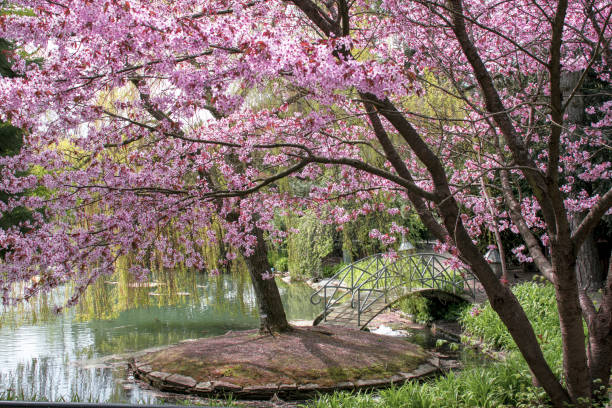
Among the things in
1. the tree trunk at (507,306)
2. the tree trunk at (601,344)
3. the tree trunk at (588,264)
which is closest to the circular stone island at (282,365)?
the tree trunk at (507,306)

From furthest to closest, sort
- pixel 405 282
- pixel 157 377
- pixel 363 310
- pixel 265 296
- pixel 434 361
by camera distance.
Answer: pixel 405 282 < pixel 363 310 < pixel 265 296 < pixel 434 361 < pixel 157 377

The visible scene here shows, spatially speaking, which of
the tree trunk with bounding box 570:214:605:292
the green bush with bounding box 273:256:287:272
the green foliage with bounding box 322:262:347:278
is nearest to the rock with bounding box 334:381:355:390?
the tree trunk with bounding box 570:214:605:292

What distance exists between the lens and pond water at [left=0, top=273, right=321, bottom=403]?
7020 millimetres

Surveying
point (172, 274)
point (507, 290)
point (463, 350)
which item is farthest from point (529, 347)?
point (172, 274)

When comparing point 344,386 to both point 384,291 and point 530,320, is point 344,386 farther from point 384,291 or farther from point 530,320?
point 384,291

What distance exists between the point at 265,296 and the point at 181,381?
2030 mm

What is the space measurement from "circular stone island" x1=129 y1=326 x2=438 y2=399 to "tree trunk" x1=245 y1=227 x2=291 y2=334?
0.61 feet

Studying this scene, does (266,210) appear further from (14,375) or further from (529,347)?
(14,375)

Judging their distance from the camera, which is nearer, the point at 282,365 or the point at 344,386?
the point at 344,386

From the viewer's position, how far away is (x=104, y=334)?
10.8 m

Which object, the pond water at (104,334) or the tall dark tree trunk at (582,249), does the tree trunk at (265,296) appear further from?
the tall dark tree trunk at (582,249)

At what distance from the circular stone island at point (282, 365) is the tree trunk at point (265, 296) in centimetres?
18

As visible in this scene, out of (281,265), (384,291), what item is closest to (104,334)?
(384,291)

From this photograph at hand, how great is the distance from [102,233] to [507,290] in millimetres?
3186
